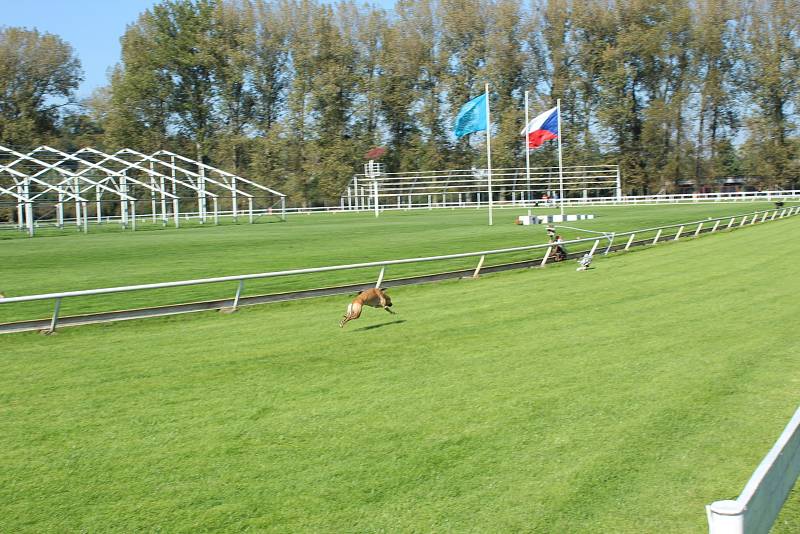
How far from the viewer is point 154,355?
11023mm

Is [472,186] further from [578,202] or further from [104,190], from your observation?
[104,190]

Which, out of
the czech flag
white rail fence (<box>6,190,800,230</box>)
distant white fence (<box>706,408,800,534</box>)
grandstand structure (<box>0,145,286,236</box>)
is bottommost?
distant white fence (<box>706,408,800,534</box>)

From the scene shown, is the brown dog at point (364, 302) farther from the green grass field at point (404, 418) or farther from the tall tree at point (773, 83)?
the tall tree at point (773, 83)

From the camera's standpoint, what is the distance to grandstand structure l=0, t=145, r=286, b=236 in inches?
1903

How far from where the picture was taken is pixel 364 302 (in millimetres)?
12648

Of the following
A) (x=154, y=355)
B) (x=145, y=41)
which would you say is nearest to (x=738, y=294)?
(x=154, y=355)

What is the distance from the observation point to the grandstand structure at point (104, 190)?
4834 centimetres

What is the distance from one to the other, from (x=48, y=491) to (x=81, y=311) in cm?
1076

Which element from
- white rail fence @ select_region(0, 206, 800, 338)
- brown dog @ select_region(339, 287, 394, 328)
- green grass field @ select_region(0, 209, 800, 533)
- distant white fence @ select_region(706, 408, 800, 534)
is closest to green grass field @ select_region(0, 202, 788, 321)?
white rail fence @ select_region(0, 206, 800, 338)

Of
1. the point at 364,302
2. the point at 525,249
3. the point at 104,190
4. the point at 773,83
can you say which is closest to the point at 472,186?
the point at 773,83

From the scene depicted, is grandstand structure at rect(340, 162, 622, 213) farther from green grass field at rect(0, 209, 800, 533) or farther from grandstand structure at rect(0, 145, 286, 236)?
green grass field at rect(0, 209, 800, 533)

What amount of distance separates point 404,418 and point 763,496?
176 inches

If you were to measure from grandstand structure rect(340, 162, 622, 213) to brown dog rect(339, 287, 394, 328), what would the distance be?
7035 cm

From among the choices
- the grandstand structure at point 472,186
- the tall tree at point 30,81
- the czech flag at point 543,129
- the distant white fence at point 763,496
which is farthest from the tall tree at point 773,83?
the distant white fence at point 763,496
